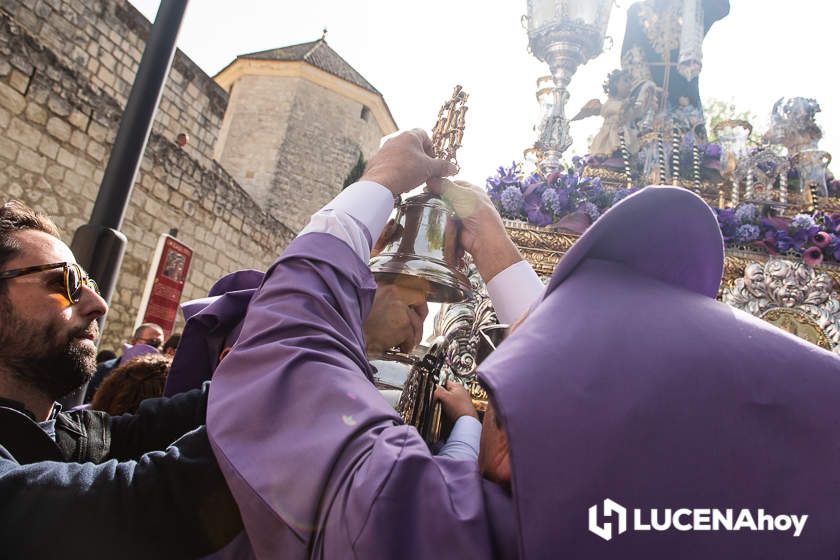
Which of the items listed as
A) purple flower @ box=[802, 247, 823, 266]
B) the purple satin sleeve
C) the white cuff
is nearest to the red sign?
purple flower @ box=[802, 247, 823, 266]

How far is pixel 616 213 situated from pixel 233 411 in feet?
1.86

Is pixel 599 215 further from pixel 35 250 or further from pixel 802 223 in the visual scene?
pixel 35 250

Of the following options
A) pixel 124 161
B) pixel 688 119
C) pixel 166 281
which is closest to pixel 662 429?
pixel 124 161

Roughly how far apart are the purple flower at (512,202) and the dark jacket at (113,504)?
281 cm

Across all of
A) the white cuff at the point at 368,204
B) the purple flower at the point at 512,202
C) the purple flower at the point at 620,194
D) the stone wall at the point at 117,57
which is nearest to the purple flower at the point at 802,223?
the purple flower at the point at 620,194

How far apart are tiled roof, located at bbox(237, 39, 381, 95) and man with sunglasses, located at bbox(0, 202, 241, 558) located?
23.3 meters

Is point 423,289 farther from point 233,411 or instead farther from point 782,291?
point 782,291

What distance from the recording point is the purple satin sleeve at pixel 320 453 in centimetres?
70

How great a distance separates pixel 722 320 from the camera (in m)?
0.71

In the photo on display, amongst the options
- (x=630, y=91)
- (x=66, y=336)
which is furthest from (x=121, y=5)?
(x=66, y=336)

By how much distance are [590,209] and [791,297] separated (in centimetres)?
119

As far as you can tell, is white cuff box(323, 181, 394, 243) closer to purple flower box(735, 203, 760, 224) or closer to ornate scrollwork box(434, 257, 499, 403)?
ornate scrollwork box(434, 257, 499, 403)

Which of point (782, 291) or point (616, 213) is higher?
point (782, 291)

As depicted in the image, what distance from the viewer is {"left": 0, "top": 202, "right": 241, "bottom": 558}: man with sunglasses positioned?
3.25 ft
